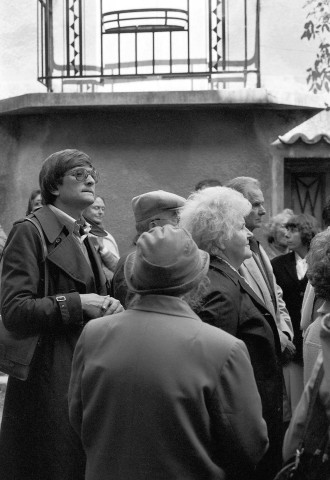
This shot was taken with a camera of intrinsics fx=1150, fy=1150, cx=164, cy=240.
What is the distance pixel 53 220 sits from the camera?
216 inches

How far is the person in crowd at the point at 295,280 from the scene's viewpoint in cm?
827

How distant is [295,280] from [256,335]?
11.2 ft

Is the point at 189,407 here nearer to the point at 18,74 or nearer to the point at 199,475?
the point at 199,475

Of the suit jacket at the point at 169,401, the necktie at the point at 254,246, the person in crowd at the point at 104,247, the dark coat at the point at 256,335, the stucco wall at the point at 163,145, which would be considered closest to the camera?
the suit jacket at the point at 169,401

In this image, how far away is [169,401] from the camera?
371cm

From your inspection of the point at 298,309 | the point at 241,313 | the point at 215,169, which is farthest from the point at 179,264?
the point at 215,169

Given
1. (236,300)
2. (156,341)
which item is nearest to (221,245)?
(236,300)

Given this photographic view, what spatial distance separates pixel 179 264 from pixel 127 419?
540 millimetres

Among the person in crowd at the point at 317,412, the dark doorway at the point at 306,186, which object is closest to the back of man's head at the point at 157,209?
the person in crowd at the point at 317,412

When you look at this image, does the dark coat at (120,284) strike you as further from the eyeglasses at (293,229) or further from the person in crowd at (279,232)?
the person in crowd at (279,232)

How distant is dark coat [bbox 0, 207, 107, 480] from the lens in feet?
17.1

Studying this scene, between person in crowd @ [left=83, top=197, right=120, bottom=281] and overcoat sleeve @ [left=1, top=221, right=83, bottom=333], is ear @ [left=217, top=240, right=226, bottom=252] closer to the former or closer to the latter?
overcoat sleeve @ [left=1, top=221, right=83, bottom=333]

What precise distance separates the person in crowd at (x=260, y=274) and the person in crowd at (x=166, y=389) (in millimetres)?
2351

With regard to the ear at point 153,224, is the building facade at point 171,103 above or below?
above
